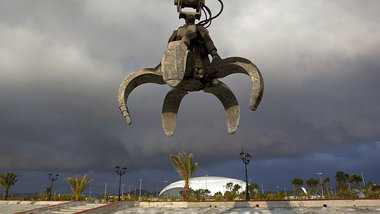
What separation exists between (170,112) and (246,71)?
86.5 inches

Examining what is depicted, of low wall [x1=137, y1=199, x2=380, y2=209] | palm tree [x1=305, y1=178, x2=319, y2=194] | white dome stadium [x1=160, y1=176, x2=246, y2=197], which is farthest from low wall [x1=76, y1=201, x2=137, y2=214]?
palm tree [x1=305, y1=178, x2=319, y2=194]

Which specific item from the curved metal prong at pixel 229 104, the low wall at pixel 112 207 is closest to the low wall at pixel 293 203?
the low wall at pixel 112 207

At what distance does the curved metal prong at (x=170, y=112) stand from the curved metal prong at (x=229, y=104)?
34.2 inches

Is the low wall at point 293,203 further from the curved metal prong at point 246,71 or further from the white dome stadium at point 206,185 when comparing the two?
the white dome stadium at point 206,185

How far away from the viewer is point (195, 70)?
5184 millimetres

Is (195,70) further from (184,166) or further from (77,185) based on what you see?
(77,185)

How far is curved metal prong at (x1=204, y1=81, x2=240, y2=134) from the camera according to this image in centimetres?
585

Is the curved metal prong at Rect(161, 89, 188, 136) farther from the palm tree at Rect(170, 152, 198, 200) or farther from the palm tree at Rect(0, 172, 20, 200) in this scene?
the palm tree at Rect(0, 172, 20, 200)

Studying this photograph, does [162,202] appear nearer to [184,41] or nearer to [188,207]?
[188,207]

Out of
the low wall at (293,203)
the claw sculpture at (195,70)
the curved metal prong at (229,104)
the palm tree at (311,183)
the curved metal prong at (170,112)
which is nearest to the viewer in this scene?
the claw sculpture at (195,70)

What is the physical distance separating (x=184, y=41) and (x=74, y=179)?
3169 cm

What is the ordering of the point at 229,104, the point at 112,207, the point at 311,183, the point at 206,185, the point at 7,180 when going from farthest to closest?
the point at 206,185, the point at 311,183, the point at 7,180, the point at 112,207, the point at 229,104

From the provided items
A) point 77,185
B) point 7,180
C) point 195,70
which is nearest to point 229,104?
point 195,70

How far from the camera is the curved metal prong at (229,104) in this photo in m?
5.85
